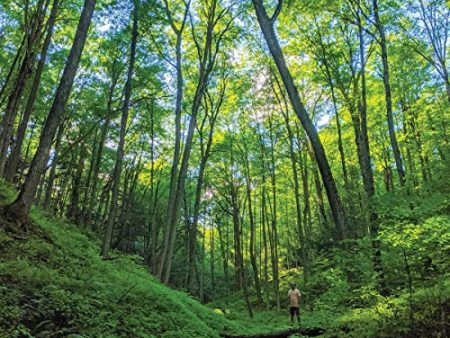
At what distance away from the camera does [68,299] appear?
5641 millimetres

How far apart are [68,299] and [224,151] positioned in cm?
1640

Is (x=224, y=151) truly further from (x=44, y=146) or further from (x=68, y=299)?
(x=68, y=299)

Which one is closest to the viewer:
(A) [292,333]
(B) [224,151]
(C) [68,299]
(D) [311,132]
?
(C) [68,299]

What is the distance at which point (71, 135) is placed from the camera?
22.5 m

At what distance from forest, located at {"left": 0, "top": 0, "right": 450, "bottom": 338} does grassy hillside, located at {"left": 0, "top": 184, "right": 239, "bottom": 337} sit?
35 millimetres

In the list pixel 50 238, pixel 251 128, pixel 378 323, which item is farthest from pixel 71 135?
pixel 378 323

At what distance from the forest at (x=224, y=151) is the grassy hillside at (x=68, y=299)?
0.12 feet

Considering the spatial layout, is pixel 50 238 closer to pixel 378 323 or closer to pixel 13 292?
pixel 13 292

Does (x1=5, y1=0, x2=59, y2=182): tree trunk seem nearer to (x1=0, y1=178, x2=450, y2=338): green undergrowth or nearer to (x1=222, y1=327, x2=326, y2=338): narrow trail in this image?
(x1=0, y1=178, x2=450, y2=338): green undergrowth

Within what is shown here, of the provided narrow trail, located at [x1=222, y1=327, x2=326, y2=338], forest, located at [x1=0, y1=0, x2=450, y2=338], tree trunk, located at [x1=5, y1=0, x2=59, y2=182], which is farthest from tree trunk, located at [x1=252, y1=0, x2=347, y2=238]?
tree trunk, located at [x1=5, y1=0, x2=59, y2=182]

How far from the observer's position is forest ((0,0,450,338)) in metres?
7.08

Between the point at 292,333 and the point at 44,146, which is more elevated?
the point at 44,146

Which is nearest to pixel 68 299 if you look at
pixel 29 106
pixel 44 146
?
pixel 44 146

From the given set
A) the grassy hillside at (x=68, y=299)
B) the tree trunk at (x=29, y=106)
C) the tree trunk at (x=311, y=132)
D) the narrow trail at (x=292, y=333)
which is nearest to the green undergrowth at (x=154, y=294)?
the grassy hillside at (x=68, y=299)
